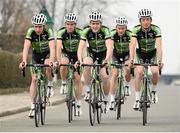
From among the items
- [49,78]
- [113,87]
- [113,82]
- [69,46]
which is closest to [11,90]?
[113,82]

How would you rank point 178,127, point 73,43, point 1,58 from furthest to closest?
point 1,58 < point 73,43 < point 178,127

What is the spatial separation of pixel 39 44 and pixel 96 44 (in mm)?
1233

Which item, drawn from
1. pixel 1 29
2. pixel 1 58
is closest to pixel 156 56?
pixel 1 58

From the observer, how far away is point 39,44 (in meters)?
16.6

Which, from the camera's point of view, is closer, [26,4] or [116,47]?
[116,47]

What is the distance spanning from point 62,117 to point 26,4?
46.1 meters

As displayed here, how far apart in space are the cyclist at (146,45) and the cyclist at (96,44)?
0.56 metres

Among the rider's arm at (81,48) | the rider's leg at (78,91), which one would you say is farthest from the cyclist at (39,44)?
the rider's leg at (78,91)

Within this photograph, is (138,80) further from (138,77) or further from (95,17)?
(95,17)

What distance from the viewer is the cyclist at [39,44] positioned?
16.2 metres

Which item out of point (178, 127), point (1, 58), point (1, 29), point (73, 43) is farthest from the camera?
point (1, 29)

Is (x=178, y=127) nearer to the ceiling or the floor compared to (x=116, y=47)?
nearer to the floor

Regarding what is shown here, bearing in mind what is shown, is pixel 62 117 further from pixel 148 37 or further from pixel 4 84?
pixel 4 84

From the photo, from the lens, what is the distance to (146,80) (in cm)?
1630
